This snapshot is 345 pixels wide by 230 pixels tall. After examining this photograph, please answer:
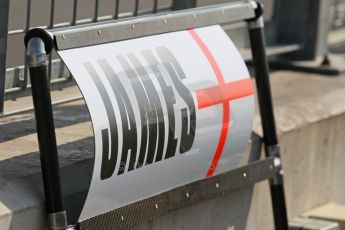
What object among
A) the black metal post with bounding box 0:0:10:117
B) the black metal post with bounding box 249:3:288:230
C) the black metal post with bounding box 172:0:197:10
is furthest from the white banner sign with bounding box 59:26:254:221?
the black metal post with bounding box 172:0:197:10

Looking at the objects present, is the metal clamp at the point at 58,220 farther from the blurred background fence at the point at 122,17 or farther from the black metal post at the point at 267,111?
the black metal post at the point at 267,111

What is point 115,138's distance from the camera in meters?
3.38

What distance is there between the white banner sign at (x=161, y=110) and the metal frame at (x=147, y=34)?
0.12 feet

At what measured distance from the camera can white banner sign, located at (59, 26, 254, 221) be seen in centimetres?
336

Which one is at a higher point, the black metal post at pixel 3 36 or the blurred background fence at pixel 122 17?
the black metal post at pixel 3 36

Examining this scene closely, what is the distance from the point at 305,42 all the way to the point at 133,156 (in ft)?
10.5

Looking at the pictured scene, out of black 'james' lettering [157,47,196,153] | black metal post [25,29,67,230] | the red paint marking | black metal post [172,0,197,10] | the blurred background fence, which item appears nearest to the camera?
black metal post [25,29,67,230]

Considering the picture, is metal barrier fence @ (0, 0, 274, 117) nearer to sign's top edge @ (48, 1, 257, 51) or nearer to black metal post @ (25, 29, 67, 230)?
sign's top edge @ (48, 1, 257, 51)

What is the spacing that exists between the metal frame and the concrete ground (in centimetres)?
10

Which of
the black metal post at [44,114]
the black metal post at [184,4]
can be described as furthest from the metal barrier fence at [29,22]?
the black metal post at [44,114]

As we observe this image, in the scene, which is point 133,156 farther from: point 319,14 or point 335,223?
point 319,14

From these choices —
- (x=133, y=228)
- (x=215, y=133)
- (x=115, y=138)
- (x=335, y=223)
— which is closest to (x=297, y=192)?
(x=335, y=223)

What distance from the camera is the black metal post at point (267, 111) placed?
4.42m

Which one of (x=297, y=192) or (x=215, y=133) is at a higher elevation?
(x=215, y=133)
